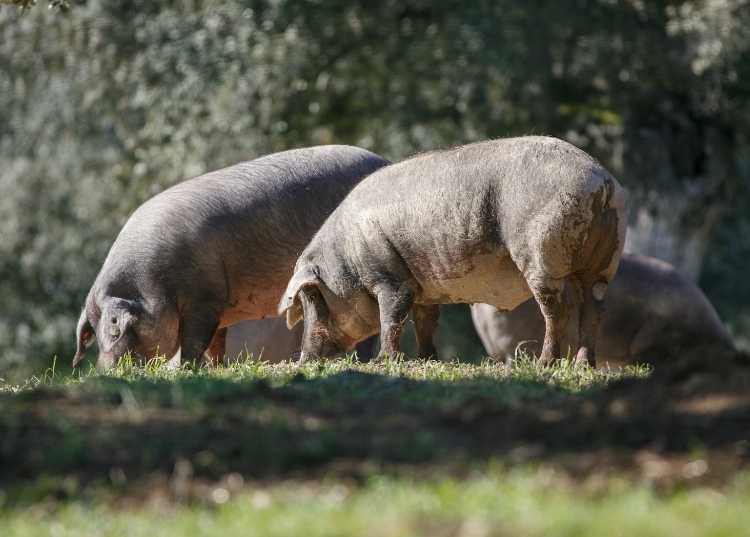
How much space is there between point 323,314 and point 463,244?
5.29ft

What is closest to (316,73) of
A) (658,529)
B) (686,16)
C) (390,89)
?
(390,89)

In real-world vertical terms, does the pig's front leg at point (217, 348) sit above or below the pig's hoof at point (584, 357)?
below

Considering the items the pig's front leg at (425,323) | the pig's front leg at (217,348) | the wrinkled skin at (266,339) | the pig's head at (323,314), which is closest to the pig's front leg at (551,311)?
the pig's front leg at (425,323)

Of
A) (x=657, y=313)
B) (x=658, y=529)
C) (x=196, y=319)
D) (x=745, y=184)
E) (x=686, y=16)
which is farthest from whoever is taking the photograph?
(x=745, y=184)

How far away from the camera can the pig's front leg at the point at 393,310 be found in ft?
34.6

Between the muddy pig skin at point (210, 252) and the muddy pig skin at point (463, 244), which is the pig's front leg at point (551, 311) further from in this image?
the muddy pig skin at point (210, 252)

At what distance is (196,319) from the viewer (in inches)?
474

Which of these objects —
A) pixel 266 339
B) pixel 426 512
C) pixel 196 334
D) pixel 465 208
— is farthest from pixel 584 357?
pixel 266 339

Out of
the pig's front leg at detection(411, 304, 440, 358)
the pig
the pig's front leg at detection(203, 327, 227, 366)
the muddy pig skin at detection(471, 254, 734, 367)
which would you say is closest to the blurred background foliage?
the muddy pig skin at detection(471, 254, 734, 367)

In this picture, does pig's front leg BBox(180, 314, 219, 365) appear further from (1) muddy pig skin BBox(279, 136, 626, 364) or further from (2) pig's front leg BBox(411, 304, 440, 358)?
(2) pig's front leg BBox(411, 304, 440, 358)

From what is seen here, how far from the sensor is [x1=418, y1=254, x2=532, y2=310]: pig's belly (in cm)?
1005

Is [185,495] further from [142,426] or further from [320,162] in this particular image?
[320,162]

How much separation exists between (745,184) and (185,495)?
1829 cm

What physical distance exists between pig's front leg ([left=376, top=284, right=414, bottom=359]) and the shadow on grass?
3613 millimetres
